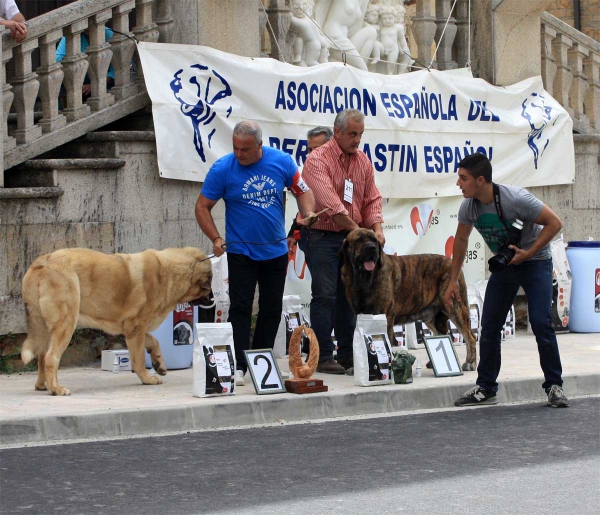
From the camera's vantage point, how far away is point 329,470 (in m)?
6.76

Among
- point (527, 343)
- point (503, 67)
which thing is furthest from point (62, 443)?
point (503, 67)

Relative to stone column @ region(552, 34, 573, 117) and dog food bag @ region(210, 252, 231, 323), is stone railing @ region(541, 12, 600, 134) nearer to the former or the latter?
stone column @ region(552, 34, 573, 117)

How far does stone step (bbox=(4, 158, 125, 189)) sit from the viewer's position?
10.5 metres

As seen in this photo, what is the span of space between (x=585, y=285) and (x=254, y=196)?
18.7 ft

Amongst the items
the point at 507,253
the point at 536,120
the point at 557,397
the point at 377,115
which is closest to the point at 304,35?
the point at 377,115

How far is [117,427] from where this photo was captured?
800 cm

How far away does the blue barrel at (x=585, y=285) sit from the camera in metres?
13.7

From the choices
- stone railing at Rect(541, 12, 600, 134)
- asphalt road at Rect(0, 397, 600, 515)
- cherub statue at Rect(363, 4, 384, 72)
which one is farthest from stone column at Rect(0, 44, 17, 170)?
stone railing at Rect(541, 12, 600, 134)

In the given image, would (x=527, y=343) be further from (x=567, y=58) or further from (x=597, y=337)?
(x=567, y=58)

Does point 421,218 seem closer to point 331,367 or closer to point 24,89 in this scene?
point 331,367

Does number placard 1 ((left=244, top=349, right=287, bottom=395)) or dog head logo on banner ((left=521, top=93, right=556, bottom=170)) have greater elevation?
dog head logo on banner ((left=521, top=93, right=556, bottom=170))

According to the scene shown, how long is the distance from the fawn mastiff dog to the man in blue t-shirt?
12.5 inches

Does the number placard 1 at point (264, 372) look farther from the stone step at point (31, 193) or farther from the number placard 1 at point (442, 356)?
the stone step at point (31, 193)

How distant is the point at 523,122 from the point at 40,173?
6229mm
